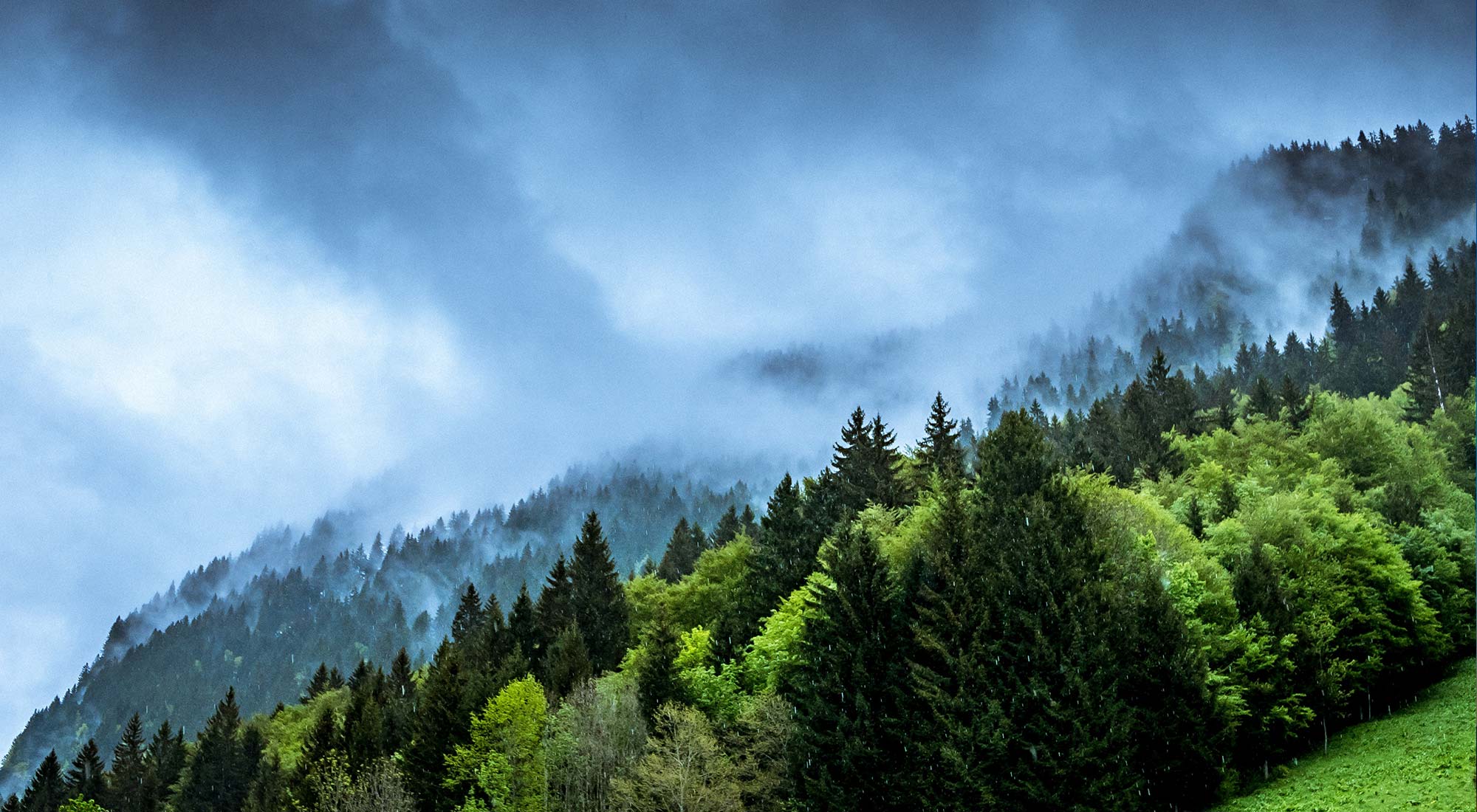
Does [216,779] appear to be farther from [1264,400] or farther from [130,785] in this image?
[1264,400]

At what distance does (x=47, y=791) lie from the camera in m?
100

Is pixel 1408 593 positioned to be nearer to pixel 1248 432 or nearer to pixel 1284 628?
pixel 1284 628

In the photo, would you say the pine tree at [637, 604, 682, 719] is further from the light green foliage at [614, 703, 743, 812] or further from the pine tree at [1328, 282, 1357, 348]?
the pine tree at [1328, 282, 1357, 348]

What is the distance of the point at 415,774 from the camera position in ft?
195

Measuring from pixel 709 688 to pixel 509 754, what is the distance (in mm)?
12340

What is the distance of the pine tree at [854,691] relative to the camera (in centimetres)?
4019

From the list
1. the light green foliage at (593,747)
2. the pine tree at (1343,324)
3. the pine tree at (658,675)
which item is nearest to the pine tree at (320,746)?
the light green foliage at (593,747)

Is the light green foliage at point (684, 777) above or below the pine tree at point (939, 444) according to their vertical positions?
below

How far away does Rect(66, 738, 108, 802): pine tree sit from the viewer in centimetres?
9762

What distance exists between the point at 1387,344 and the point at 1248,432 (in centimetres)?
7328

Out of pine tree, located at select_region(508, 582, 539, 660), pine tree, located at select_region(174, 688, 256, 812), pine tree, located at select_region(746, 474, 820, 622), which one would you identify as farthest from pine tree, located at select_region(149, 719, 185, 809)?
pine tree, located at select_region(746, 474, 820, 622)

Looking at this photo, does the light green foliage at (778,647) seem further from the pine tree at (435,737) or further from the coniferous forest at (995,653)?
the pine tree at (435,737)

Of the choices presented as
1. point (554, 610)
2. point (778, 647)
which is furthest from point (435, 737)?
point (778, 647)

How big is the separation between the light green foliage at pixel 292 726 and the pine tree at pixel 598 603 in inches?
1070
